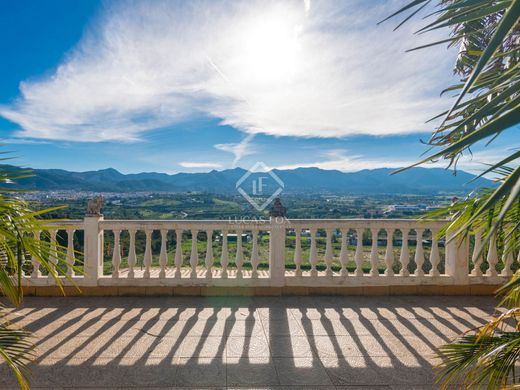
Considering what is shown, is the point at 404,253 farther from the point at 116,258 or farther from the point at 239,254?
the point at 116,258

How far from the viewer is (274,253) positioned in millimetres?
4383

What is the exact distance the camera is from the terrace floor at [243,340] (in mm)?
2346

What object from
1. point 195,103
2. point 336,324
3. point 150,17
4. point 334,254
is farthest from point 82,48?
point 336,324

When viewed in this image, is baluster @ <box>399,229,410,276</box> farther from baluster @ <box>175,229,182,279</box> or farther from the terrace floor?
baluster @ <box>175,229,182,279</box>

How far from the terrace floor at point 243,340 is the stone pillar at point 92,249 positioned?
327 mm

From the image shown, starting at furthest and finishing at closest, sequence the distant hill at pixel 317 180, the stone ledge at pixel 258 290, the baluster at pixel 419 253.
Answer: the distant hill at pixel 317 180, the baluster at pixel 419 253, the stone ledge at pixel 258 290

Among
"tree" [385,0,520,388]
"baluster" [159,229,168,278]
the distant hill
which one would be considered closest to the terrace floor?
"baluster" [159,229,168,278]

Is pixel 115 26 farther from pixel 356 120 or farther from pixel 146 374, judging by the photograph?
pixel 356 120

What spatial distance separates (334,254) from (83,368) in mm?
3414

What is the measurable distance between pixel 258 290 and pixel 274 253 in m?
0.60

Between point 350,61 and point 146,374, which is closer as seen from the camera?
point 146,374

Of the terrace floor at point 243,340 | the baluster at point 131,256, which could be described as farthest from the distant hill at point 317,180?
the terrace floor at point 243,340

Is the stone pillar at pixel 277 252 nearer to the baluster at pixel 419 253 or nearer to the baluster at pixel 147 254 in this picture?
the baluster at pixel 147 254

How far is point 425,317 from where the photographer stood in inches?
141
